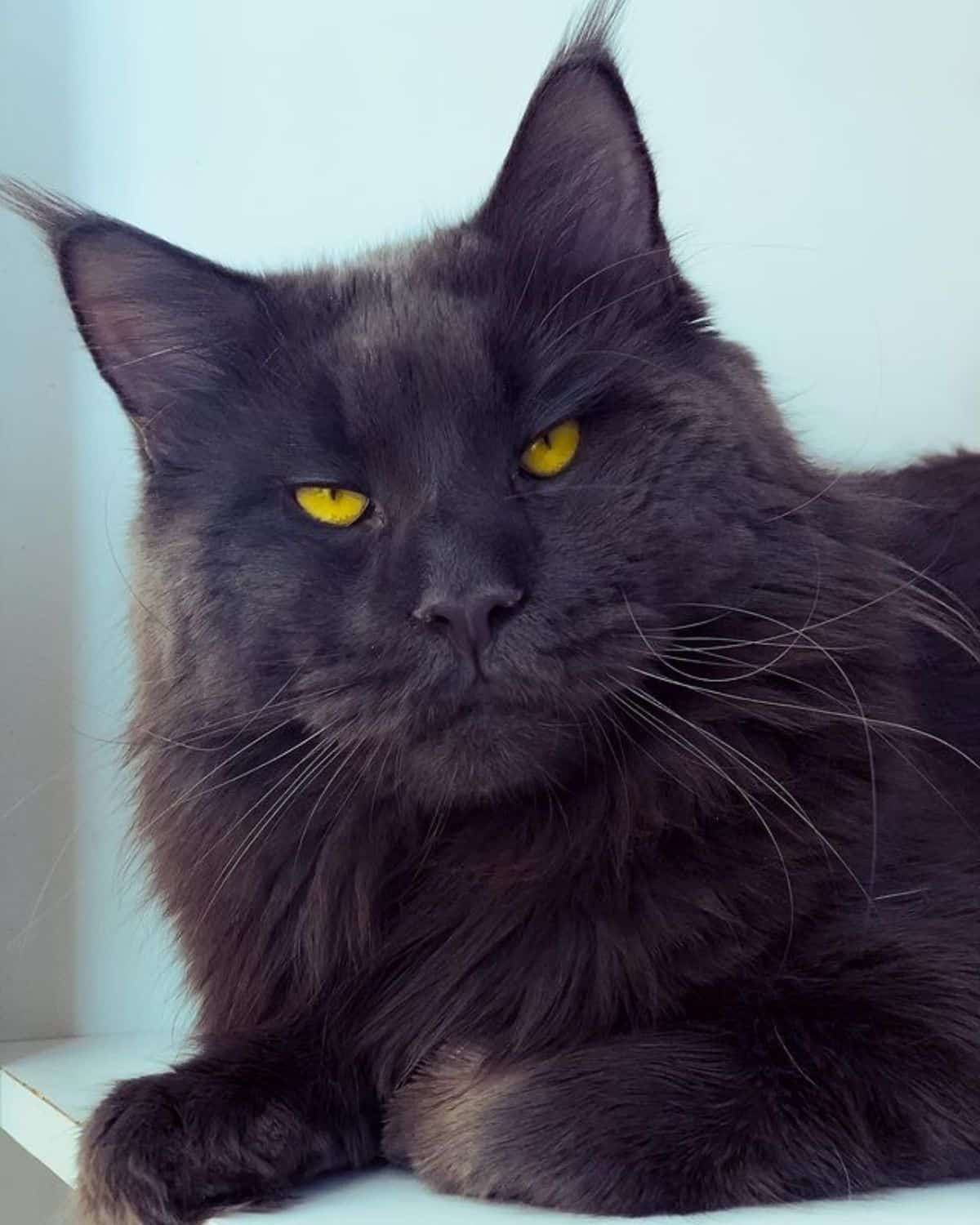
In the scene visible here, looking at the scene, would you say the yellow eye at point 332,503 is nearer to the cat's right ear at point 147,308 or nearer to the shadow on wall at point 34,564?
the cat's right ear at point 147,308

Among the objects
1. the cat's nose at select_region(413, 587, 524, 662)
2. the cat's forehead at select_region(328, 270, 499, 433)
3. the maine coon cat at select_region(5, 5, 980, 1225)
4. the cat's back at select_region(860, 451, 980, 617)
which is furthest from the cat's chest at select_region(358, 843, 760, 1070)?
the cat's back at select_region(860, 451, 980, 617)

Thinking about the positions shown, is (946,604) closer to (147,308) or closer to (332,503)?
(332,503)

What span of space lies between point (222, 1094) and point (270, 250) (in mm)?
1274

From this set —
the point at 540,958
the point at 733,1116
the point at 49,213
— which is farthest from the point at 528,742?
the point at 49,213

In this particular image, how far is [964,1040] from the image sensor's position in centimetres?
106

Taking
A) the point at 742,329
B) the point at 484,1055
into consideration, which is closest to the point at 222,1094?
the point at 484,1055

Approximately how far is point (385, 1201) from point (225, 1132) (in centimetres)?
14

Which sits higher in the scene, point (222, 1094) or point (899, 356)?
point (899, 356)

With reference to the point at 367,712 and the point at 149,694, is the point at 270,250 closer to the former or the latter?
the point at 149,694

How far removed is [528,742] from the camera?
1.12 meters

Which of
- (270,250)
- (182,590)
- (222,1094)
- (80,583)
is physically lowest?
(222,1094)

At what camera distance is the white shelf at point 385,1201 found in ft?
3.07

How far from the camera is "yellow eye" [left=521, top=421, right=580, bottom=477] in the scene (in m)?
1.21

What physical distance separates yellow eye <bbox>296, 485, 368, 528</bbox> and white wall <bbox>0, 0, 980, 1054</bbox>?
2.39 feet
